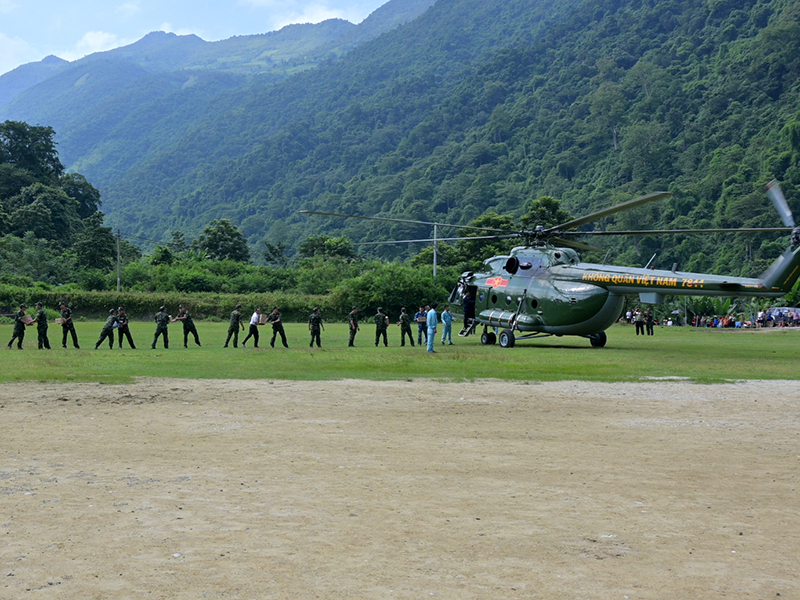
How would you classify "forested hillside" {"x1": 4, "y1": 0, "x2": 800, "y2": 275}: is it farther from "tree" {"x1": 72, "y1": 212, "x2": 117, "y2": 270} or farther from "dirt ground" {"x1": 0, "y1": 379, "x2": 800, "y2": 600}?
"dirt ground" {"x1": 0, "y1": 379, "x2": 800, "y2": 600}

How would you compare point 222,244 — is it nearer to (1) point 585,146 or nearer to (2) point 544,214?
(2) point 544,214

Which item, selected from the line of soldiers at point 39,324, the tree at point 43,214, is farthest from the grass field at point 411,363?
the tree at point 43,214

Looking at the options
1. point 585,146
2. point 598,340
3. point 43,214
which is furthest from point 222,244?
point 598,340

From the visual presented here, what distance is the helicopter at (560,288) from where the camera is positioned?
78.5ft

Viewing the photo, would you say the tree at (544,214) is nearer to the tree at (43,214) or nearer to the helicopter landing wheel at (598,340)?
the helicopter landing wheel at (598,340)

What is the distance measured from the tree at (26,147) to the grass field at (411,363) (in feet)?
301

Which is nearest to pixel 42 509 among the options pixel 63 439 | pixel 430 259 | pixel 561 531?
pixel 63 439

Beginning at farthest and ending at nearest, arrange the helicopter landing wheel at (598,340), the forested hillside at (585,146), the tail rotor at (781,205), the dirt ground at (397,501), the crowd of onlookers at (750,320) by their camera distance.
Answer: the forested hillside at (585,146) < the crowd of onlookers at (750,320) < the helicopter landing wheel at (598,340) < the tail rotor at (781,205) < the dirt ground at (397,501)

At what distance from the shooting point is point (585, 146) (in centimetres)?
12912

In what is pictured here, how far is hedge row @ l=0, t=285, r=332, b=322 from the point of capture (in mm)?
59781

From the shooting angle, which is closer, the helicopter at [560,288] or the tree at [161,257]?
the helicopter at [560,288]

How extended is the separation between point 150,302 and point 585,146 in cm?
8478

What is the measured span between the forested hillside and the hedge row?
36776mm

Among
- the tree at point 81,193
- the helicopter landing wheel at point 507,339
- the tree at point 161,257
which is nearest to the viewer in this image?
the helicopter landing wheel at point 507,339
